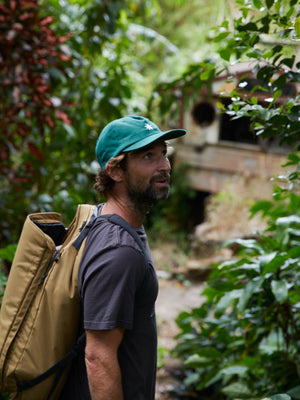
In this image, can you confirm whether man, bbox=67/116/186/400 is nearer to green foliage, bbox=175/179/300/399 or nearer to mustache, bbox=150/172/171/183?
mustache, bbox=150/172/171/183

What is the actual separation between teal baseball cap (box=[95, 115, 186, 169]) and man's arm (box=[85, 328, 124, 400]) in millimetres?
621

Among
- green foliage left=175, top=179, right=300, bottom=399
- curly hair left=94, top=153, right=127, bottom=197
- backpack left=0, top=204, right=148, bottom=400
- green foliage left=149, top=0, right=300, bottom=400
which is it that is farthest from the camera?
green foliage left=175, top=179, right=300, bottom=399

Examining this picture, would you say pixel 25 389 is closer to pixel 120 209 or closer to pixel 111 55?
pixel 120 209

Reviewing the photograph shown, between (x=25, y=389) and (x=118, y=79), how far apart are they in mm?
3148

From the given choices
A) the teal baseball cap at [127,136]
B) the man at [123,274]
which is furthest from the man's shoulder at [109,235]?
the teal baseball cap at [127,136]

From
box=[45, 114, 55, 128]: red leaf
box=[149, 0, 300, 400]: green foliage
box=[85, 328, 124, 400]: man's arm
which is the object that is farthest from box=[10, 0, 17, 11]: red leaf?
box=[85, 328, 124, 400]: man's arm

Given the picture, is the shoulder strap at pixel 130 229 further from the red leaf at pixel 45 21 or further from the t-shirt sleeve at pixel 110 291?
the red leaf at pixel 45 21

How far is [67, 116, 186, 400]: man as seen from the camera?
1.33m

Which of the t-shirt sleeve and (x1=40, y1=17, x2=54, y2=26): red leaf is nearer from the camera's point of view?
the t-shirt sleeve

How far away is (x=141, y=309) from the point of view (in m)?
1.50

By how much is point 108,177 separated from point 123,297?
1.63 ft

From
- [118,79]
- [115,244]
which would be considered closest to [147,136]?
[115,244]

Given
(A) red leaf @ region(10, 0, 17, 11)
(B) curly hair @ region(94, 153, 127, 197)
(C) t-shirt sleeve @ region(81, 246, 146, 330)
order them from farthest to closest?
(A) red leaf @ region(10, 0, 17, 11) → (B) curly hair @ region(94, 153, 127, 197) → (C) t-shirt sleeve @ region(81, 246, 146, 330)

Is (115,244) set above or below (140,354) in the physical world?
above
